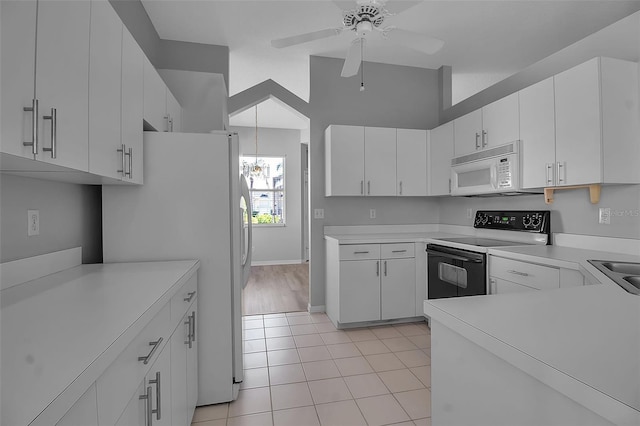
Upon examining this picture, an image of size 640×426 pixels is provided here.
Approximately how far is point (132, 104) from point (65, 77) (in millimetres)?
637

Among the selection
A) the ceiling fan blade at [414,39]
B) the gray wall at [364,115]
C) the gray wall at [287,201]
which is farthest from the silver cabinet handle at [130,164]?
the gray wall at [287,201]

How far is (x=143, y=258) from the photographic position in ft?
6.05

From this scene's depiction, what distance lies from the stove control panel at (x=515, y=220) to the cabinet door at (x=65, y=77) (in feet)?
10.2

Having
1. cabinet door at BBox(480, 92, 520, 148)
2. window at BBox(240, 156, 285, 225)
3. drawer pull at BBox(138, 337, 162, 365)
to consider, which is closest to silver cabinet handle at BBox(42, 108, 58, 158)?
drawer pull at BBox(138, 337, 162, 365)

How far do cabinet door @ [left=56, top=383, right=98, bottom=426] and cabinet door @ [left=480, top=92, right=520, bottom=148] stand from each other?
2984 mm

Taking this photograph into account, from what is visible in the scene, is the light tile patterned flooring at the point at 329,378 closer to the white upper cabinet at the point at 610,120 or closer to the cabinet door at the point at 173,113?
the white upper cabinet at the point at 610,120

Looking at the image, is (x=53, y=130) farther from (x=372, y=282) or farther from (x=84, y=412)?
(x=372, y=282)

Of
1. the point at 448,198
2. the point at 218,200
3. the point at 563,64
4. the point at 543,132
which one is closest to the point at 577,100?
the point at 543,132

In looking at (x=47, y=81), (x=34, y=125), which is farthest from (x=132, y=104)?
(x=34, y=125)

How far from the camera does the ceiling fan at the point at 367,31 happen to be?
1.98m

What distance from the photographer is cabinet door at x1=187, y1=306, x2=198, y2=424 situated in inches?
65.3

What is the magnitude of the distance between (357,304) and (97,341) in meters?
2.63

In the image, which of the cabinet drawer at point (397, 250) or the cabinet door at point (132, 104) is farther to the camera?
the cabinet drawer at point (397, 250)

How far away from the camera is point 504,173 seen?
2645mm
